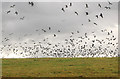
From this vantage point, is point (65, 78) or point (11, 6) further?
point (65, 78)

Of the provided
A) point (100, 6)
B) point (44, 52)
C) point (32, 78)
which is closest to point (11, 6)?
point (100, 6)

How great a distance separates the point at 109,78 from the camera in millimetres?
30281

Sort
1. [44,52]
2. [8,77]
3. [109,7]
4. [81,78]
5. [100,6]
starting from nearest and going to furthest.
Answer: [100,6] < [109,7] < [81,78] < [8,77] < [44,52]

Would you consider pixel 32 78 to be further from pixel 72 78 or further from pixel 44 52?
pixel 44 52

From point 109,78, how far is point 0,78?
11247 millimetres

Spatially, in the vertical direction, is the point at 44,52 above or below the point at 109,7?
below

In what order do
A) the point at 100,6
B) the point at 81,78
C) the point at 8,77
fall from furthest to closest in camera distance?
the point at 8,77, the point at 81,78, the point at 100,6

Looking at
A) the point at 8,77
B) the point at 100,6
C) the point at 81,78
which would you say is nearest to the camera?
the point at 100,6

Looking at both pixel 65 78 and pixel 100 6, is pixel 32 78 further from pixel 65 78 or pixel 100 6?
pixel 100 6

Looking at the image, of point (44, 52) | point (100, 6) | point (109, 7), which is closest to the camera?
Result: point (100, 6)

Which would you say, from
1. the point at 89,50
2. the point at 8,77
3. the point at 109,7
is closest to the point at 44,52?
the point at 89,50

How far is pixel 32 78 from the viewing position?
2994cm

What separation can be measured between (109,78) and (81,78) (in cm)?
305

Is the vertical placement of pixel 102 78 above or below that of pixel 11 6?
below
